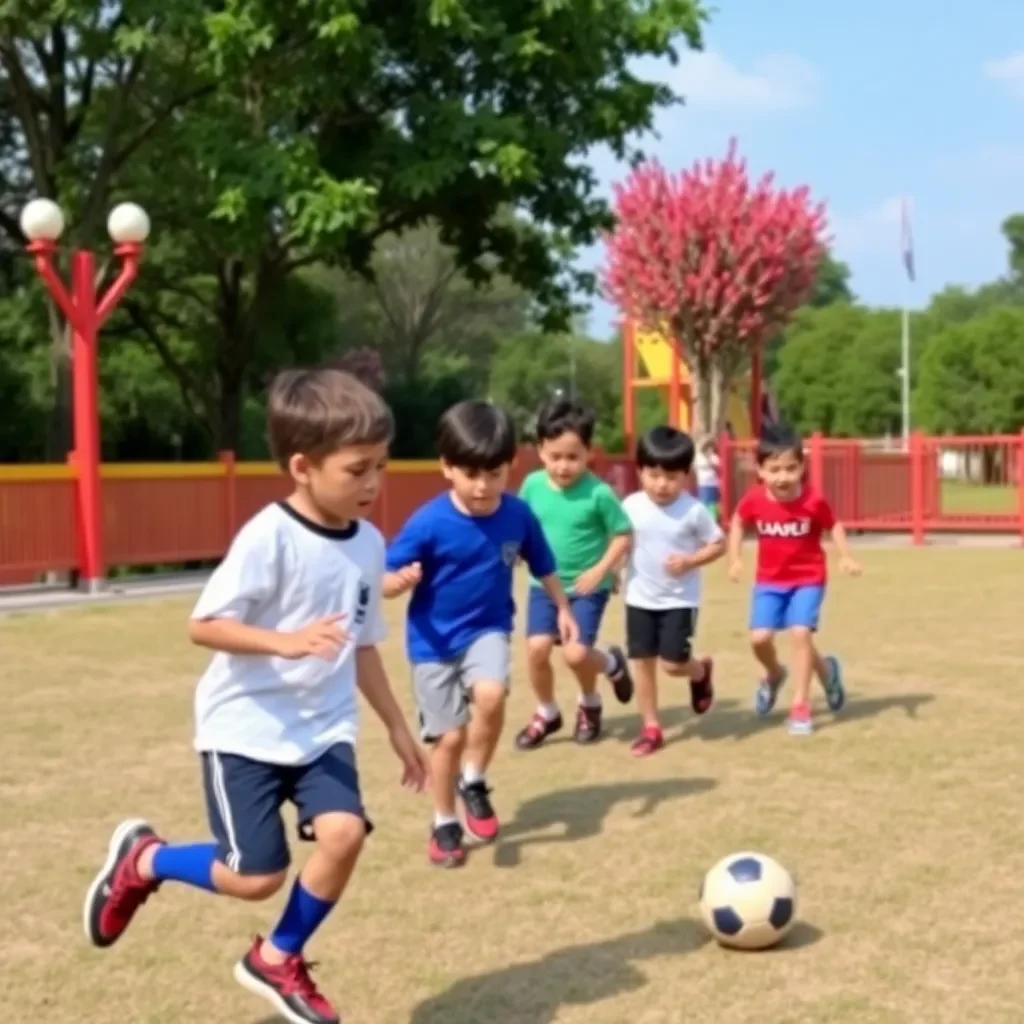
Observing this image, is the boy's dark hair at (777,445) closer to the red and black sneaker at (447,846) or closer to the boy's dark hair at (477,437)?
the boy's dark hair at (477,437)

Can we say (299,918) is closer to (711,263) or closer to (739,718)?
(739,718)

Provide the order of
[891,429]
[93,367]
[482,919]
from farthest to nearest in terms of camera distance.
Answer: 1. [891,429]
2. [93,367]
3. [482,919]

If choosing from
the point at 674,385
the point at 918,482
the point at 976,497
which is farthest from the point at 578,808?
Answer: the point at 674,385

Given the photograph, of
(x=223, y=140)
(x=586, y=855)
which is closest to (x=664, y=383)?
(x=223, y=140)

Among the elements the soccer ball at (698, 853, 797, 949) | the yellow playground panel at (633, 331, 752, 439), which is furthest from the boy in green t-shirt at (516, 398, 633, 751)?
the yellow playground panel at (633, 331, 752, 439)

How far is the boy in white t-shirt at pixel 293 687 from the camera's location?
3914 mm

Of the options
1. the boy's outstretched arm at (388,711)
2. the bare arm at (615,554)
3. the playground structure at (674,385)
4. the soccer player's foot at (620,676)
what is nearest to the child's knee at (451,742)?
the boy's outstretched arm at (388,711)

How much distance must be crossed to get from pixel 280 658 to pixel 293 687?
0.12 m

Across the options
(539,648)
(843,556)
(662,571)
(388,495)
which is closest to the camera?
(539,648)

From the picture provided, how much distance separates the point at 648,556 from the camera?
8.05 m

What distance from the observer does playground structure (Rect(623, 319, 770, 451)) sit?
102 ft

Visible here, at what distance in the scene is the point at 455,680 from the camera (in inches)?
233

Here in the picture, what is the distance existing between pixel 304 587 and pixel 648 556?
165 inches

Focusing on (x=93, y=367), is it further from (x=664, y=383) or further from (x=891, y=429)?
(x=891, y=429)
